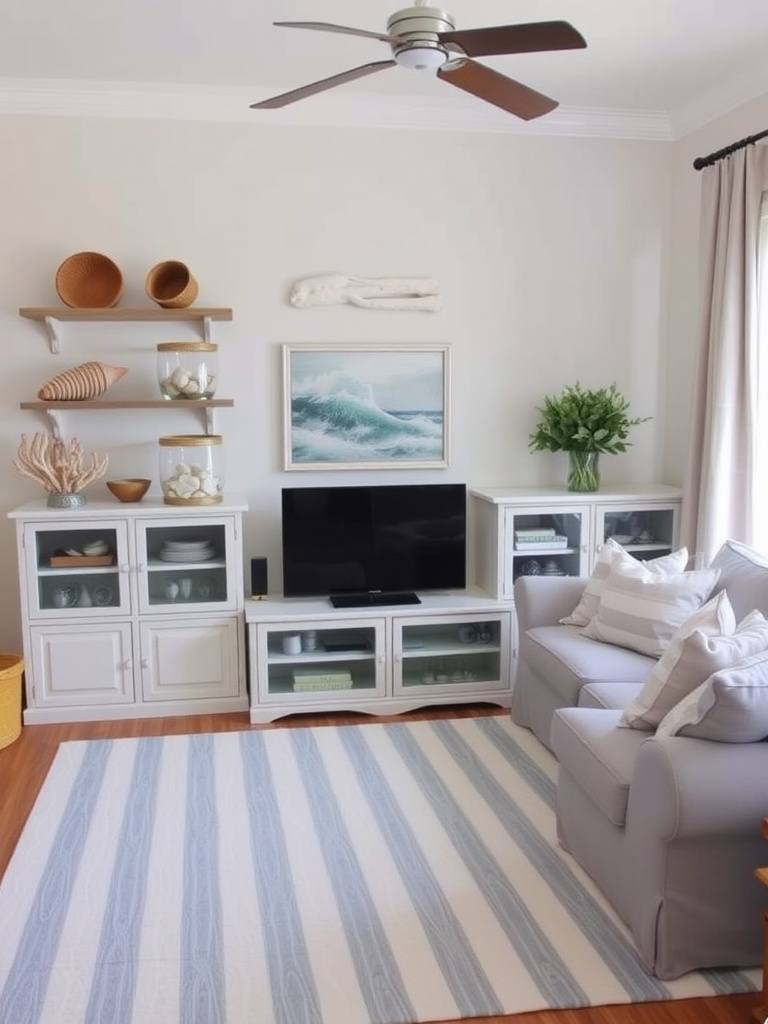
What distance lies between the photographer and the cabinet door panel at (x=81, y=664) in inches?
161

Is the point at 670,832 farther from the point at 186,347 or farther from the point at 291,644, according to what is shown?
the point at 186,347

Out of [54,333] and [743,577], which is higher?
[54,333]

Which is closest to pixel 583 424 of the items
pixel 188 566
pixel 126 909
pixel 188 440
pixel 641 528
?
pixel 641 528

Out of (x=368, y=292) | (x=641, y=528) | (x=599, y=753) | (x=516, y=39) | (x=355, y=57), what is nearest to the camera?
(x=516, y=39)

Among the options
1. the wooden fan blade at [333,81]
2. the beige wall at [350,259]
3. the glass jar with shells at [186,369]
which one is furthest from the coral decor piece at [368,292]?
the wooden fan blade at [333,81]

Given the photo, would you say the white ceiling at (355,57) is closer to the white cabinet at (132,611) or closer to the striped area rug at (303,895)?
the white cabinet at (132,611)

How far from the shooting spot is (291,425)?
4.49 metres

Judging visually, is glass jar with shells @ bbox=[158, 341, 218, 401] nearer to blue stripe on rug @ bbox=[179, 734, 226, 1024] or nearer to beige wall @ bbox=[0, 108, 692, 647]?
beige wall @ bbox=[0, 108, 692, 647]

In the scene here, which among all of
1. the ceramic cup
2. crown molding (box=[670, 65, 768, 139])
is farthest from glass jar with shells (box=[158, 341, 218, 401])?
crown molding (box=[670, 65, 768, 139])

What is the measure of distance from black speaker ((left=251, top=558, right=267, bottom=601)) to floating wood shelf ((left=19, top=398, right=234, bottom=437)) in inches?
29.5

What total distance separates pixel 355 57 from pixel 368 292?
1081 mm

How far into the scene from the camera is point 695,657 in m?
2.51

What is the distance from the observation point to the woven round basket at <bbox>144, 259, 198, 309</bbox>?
4147mm

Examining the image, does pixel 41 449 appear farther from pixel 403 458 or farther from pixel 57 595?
pixel 403 458
